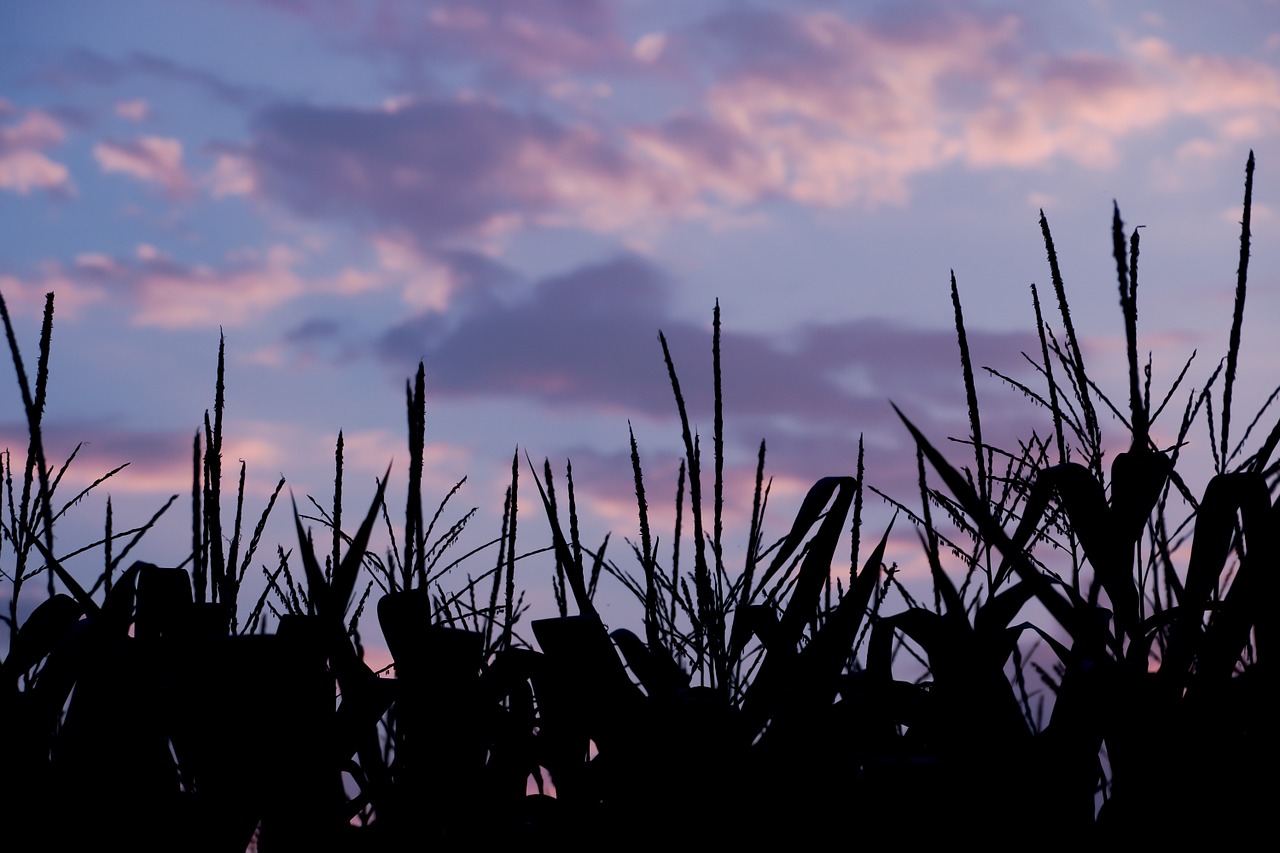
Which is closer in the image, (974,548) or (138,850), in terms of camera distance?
(138,850)

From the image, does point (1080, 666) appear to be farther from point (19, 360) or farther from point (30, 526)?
point (30, 526)

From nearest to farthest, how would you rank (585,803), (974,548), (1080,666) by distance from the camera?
(1080,666) → (585,803) → (974,548)

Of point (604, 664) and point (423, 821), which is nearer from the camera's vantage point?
point (423, 821)

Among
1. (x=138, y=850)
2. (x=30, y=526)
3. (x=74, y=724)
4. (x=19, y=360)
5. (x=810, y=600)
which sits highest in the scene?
(x=19, y=360)

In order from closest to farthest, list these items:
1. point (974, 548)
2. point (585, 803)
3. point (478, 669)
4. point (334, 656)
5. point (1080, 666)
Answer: point (1080, 666) → point (334, 656) → point (585, 803) → point (478, 669) → point (974, 548)

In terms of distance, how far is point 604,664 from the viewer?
163 cm

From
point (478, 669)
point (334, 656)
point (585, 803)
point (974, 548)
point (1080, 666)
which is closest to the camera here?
point (1080, 666)

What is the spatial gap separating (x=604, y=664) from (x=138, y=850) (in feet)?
2.06

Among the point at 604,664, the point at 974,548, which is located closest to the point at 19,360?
the point at 604,664

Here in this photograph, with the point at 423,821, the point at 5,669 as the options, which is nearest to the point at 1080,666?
the point at 423,821

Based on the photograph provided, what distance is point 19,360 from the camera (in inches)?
51.7

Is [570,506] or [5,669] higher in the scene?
[570,506]

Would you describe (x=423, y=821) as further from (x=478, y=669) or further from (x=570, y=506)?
(x=570, y=506)

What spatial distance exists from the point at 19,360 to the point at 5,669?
60 cm
